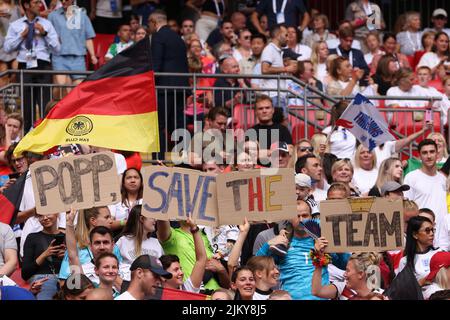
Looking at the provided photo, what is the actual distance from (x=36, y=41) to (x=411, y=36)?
6.32 m

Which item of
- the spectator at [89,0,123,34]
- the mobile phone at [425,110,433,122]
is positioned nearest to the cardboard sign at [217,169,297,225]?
the mobile phone at [425,110,433,122]

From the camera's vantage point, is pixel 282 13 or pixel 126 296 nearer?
pixel 126 296

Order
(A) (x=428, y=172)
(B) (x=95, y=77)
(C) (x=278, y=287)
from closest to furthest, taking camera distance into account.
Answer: (C) (x=278, y=287)
(B) (x=95, y=77)
(A) (x=428, y=172)

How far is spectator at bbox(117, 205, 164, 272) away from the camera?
1444cm

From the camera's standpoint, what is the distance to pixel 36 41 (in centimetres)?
1988

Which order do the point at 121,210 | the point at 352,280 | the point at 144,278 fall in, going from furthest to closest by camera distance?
the point at 121,210
the point at 352,280
the point at 144,278

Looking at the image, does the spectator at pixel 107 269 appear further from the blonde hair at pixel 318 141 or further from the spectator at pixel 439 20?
the spectator at pixel 439 20

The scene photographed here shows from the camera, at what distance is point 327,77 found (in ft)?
68.2

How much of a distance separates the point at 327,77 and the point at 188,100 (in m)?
2.09

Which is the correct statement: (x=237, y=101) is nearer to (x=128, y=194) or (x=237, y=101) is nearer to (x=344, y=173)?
(x=344, y=173)

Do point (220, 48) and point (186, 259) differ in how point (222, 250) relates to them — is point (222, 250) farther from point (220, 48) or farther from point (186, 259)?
point (220, 48)

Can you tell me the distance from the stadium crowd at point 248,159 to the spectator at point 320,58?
2 centimetres

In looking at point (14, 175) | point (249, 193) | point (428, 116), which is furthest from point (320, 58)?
point (249, 193)

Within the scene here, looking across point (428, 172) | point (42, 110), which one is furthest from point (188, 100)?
point (428, 172)
